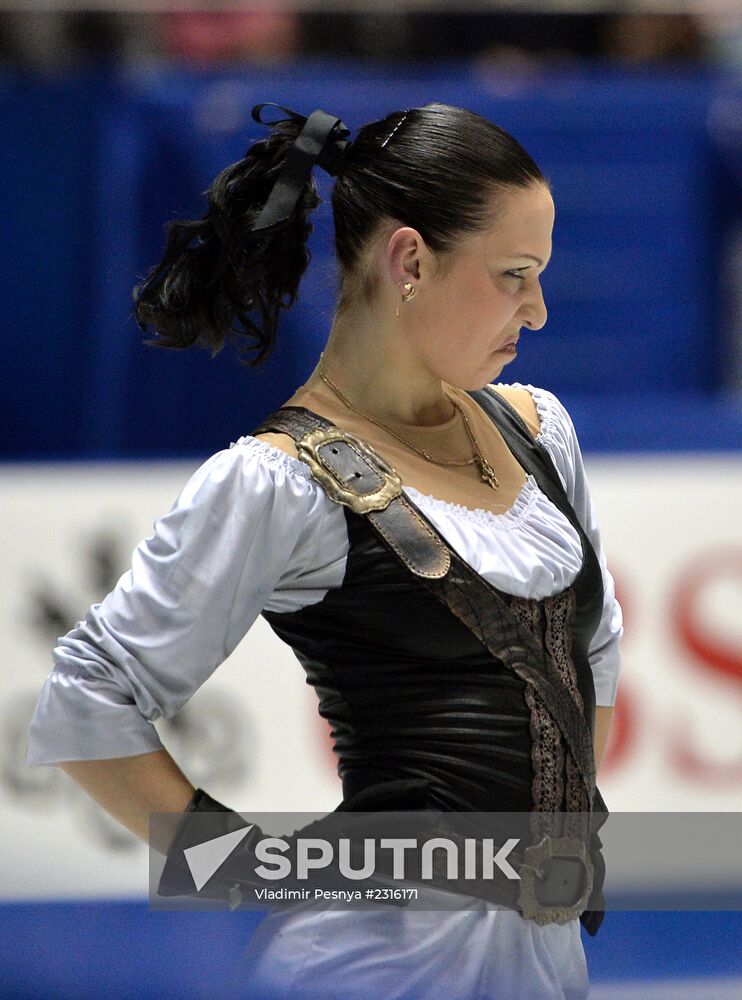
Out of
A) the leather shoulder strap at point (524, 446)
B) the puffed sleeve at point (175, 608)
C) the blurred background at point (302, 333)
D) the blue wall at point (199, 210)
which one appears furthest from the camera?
the blue wall at point (199, 210)

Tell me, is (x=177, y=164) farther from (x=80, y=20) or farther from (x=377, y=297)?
(x=377, y=297)

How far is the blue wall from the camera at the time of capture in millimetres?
3613

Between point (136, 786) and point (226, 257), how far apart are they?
1.80 feet

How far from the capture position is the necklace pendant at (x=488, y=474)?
5.24 ft

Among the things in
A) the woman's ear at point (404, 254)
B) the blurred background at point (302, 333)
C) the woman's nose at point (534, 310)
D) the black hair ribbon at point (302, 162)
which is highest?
the black hair ribbon at point (302, 162)

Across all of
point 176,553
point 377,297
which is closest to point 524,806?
point 176,553

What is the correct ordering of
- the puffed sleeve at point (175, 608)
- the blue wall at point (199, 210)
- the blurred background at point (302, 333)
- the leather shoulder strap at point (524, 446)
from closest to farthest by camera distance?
the puffed sleeve at point (175, 608), the leather shoulder strap at point (524, 446), the blurred background at point (302, 333), the blue wall at point (199, 210)

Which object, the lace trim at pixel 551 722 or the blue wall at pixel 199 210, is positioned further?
the blue wall at pixel 199 210

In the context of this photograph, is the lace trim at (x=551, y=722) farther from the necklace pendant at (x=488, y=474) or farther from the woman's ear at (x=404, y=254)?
the woman's ear at (x=404, y=254)

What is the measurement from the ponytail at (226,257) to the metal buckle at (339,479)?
0.46 feet

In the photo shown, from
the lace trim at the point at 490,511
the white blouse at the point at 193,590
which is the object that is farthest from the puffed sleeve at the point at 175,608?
the lace trim at the point at 490,511

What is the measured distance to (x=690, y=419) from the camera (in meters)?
3.27

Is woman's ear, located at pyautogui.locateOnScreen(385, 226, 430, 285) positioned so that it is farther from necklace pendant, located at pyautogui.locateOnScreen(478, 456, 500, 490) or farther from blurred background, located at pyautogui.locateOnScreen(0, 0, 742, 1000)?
blurred background, located at pyautogui.locateOnScreen(0, 0, 742, 1000)

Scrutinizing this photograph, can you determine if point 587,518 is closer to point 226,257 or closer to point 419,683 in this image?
point 419,683
